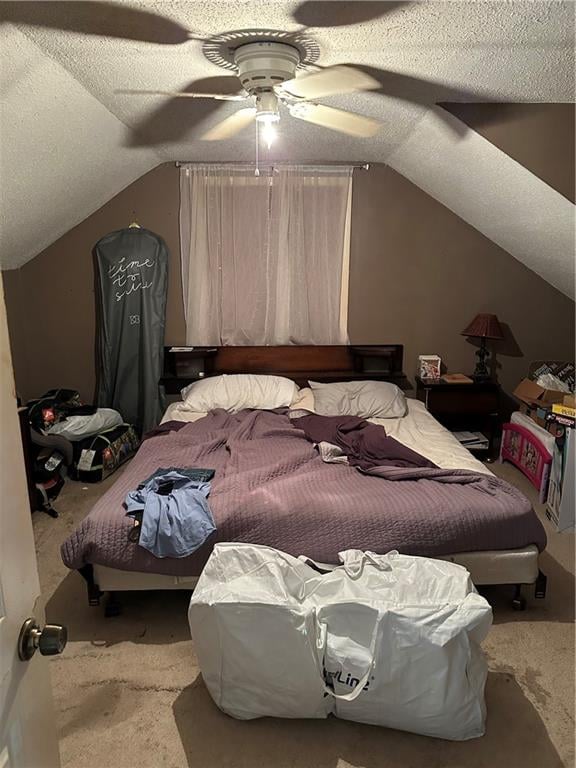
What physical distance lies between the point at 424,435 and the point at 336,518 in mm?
1256

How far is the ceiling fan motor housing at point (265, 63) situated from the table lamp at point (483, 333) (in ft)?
8.25

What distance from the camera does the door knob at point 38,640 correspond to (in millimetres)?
920

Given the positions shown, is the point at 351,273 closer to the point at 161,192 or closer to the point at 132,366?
the point at 161,192

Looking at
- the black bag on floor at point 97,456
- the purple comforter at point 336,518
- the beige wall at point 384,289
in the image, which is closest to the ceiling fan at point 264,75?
the beige wall at point 384,289

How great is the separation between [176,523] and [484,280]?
9.94ft

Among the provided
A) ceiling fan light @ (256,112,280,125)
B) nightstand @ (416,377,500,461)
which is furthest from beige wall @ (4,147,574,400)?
ceiling fan light @ (256,112,280,125)

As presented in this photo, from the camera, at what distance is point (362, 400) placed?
3789 millimetres

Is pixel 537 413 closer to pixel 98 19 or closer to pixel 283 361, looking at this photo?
pixel 283 361

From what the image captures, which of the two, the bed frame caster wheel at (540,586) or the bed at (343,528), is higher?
the bed at (343,528)

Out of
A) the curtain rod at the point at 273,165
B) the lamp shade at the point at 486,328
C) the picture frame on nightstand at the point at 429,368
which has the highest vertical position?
the curtain rod at the point at 273,165

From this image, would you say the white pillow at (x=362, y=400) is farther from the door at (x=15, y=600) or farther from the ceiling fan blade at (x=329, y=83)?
the door at (x=15, y=600)

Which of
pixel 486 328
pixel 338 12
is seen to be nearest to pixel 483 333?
pixel 486 328

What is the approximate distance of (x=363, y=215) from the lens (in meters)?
4.14

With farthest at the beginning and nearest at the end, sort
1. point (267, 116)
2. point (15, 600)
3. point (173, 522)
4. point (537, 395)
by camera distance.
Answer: point (537, 395)
point (173, 522)
point (267, 116)
point (15, 600)
